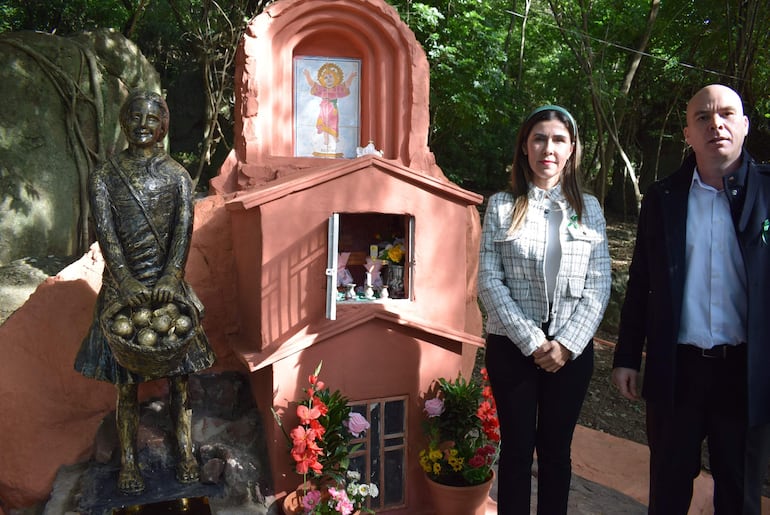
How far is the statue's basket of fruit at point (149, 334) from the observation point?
2.96 meters

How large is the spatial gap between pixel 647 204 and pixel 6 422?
3951 millimetres

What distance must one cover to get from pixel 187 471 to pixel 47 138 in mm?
5471

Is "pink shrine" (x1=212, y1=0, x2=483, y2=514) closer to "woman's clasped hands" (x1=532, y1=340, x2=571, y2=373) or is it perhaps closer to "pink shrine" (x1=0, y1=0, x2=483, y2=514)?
"pink shrine" (x1=0, y1=0, x2=483, y2=514)

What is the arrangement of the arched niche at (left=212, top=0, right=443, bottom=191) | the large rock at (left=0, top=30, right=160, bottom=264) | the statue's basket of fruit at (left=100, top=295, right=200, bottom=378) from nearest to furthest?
the statue's basket of fruit at (left=100, top=295, right=200, bottom=378)
the arched niche at (left=212, top=0, right=443, bottom=191)
the large rock at (left=0, top=30, right=160, bottom=264)

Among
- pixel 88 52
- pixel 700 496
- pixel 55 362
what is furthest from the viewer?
pixel 88 52

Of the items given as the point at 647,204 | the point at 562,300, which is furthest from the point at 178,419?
the point at 647,204

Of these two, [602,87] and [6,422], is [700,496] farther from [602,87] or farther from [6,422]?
[602,87]

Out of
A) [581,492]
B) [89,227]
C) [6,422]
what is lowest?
[581,492]

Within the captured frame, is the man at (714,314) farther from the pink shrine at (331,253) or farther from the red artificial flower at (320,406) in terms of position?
the red artificial flower at (320,406)

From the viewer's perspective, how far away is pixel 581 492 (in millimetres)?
4465

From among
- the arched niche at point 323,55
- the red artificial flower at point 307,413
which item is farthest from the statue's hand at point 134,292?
the arched niche at point 323,55

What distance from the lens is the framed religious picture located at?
4797 mm

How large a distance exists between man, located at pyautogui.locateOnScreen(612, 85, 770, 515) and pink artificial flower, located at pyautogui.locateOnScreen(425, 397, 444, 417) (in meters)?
1.55

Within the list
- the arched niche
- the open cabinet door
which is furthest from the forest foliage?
the open cabinet door
